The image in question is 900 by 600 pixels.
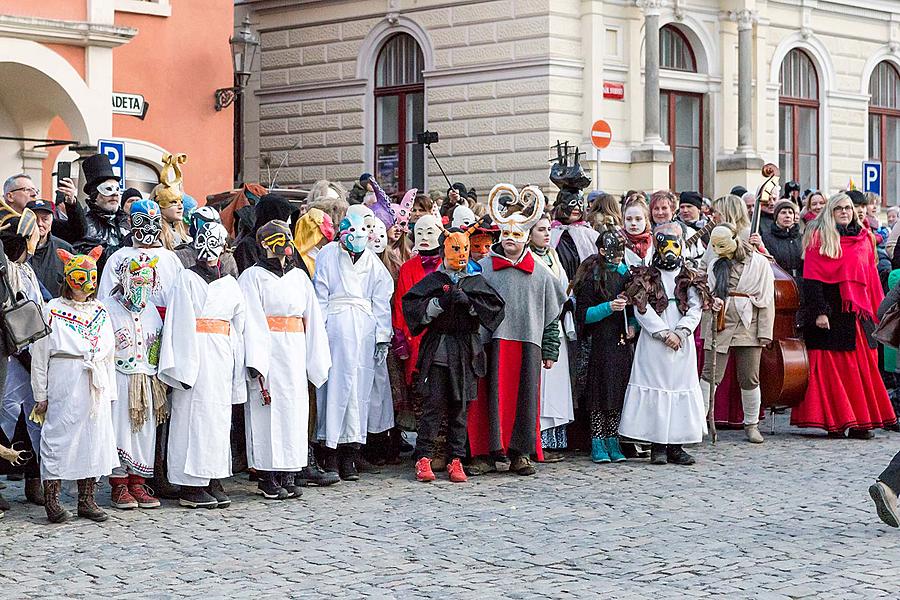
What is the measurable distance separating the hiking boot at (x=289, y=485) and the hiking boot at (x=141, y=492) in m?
0.85

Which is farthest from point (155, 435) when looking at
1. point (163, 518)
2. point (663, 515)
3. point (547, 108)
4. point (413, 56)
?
point (413, 56)

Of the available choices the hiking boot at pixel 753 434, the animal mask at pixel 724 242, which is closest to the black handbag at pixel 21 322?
the animal mask at pixel 724 242

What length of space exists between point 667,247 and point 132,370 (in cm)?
423

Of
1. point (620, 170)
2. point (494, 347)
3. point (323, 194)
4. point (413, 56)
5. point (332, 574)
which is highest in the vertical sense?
point (413, 56)

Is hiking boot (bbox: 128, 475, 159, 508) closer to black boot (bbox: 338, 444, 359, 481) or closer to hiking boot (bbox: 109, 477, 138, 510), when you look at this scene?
hiking boot (bbox: 109, 477, 138, 510)

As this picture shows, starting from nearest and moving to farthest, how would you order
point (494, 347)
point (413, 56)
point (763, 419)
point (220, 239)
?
point (220, 239) → point (494, 347) → point (763, 419) → point (413, 56)

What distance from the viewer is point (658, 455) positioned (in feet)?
39.3

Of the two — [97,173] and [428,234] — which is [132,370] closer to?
[97,173]

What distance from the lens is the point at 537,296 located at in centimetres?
1155

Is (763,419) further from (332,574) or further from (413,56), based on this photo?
(413,56)

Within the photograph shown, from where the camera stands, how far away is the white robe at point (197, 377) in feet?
32.7

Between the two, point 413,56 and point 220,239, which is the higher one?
point 413,56

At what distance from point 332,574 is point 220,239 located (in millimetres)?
2859

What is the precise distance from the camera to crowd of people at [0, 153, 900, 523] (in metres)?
9.90
